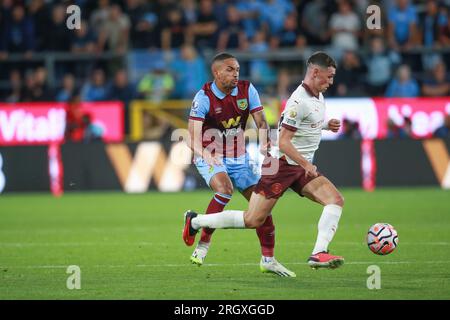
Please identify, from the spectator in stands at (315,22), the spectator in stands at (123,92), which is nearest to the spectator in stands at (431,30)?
the spectator in stands at (315,22)

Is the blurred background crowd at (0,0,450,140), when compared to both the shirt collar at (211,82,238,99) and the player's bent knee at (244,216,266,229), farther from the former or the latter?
the player's bent knee at (244,216,266,229)

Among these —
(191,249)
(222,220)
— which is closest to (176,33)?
(191,249)

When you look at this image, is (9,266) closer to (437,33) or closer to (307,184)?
(307,184)

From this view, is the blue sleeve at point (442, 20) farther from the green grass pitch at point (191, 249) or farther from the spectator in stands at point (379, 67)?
the green grass pitch at point (191, 249)

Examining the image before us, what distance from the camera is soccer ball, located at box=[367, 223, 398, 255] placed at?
10.4 meters

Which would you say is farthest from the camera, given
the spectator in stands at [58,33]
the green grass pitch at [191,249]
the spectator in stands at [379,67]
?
the spectator in stands at [58,33]

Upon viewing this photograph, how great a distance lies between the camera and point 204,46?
2433 centimetres

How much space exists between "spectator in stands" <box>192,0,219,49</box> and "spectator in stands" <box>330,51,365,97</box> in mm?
3150

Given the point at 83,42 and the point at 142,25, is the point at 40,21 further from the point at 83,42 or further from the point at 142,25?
the point at 142,25

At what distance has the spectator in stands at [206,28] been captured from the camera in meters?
24.3

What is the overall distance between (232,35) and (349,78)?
2936 mm

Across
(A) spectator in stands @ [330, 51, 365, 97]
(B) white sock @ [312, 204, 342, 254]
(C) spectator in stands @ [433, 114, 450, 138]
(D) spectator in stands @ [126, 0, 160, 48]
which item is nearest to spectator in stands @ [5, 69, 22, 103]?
(D) spectator in stands @ [126, 0, 160, 48]

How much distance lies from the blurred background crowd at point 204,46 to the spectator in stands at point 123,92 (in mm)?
23
